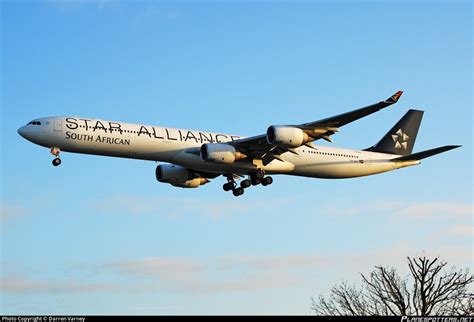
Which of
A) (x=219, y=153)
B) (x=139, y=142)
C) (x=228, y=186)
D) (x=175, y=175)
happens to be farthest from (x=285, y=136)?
(x=175, y=175)

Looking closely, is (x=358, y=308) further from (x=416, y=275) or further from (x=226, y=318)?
(x=226, y=318)

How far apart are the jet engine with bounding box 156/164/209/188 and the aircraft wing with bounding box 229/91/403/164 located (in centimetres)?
650

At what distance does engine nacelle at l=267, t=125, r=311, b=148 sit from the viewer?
46.1 m

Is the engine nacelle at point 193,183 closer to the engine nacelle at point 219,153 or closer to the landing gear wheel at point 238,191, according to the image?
the landing gear wheel at point 238,191

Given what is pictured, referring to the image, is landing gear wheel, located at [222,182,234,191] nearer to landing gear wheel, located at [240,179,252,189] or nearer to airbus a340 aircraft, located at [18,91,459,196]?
airbus a340 aircraft, located at [18,91,459,196]

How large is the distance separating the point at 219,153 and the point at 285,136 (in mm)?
4238

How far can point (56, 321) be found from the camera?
24.7 metres

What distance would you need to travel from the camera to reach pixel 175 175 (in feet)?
176

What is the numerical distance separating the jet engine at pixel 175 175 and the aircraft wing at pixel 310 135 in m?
6.50

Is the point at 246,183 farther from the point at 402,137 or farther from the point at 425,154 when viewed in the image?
the point at 402,137

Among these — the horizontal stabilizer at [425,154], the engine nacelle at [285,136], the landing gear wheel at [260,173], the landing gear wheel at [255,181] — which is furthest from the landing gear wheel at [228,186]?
the horizontal stabilizer at [425,154]

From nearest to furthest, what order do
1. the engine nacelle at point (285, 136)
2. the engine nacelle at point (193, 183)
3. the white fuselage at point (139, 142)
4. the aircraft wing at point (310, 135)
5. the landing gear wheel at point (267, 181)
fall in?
the aircraft wing at point (310, 135)
the white fuselage at point (139, 142)
the engine nacelle at point (285, 136)
the landing gear wheel at point (267, 181)
the engine nacelle at point (193, 183)

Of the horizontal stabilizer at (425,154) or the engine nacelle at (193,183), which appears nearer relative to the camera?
the horizontal stabilizer at (425,154)

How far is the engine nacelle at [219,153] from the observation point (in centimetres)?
4675
